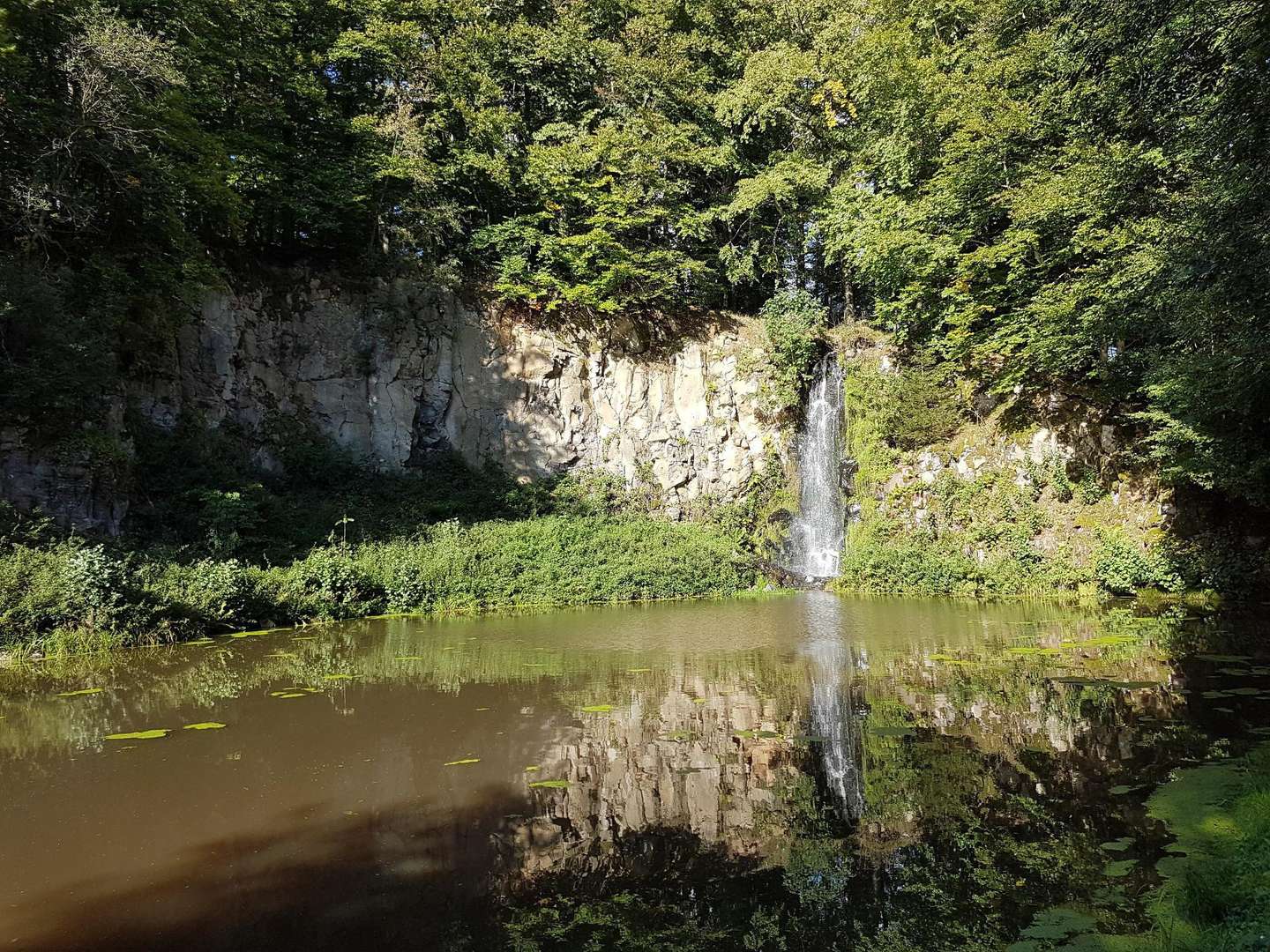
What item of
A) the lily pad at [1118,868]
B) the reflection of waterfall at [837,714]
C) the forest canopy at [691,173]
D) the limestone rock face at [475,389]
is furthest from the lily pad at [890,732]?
the limestone rock face at [475,389]

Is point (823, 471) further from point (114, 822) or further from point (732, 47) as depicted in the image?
point (114, 822)

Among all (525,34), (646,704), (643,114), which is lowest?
(646,704)

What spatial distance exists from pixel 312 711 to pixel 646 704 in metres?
3.45

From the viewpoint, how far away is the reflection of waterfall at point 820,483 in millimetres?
20656

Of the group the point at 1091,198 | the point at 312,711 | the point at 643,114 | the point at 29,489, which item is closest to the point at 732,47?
the point at 643,114

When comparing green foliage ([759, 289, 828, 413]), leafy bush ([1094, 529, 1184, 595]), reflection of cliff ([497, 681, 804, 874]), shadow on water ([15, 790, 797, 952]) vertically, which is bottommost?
reflection of cliff ([497, 681, 804, 874])

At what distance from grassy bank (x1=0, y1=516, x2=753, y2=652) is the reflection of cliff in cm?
861

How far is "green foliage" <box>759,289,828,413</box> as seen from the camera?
2236 cm

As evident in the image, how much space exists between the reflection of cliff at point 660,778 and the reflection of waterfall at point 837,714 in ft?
0.96

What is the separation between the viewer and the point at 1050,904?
Result: 11.4 ft

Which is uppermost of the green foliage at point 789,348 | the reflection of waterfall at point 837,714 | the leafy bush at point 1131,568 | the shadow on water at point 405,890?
the green foliage at point 789,348

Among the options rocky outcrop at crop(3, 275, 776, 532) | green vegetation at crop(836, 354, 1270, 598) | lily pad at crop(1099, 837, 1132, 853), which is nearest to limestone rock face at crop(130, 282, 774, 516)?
rocky outcrop at crop(3, 275, 776, 532)

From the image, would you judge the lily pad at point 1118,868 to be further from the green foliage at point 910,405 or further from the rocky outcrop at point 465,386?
the rocky outcrop at point 465,386

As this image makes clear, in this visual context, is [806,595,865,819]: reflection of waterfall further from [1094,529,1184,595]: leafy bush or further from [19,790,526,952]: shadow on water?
[1094,529,1184,595]: leafy bush
